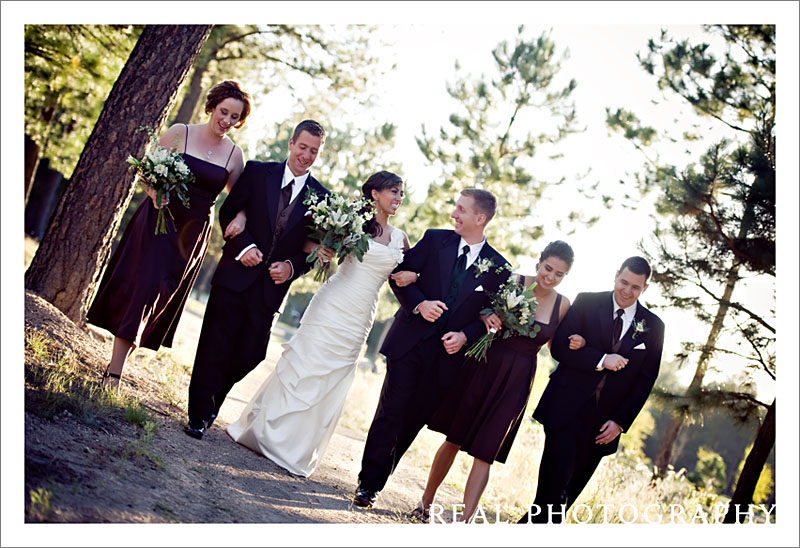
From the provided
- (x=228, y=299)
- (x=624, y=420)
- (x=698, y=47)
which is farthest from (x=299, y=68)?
(x=624, y=420)

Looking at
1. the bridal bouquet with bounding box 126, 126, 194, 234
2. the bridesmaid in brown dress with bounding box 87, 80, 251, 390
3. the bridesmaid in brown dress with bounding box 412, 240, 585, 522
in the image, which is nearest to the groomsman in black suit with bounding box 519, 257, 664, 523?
the bridesmaid in brown dress with bounding box 412, 240, 585, 522

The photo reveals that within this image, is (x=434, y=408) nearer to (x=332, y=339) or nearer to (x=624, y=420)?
(x=332, y=339)

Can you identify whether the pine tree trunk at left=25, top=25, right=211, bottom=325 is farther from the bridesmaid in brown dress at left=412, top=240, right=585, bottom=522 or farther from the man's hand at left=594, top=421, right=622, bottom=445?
the man's hand at left=594, top=421, right=622, bottom=445

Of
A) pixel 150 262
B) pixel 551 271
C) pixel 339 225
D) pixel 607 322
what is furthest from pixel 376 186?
pixel 607 322

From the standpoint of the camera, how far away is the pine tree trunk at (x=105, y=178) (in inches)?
273

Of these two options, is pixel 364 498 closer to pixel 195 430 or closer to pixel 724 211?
pixel 195 430

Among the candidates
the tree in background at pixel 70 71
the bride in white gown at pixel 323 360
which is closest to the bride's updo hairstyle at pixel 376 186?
the bride in white gown at pixel 323 360

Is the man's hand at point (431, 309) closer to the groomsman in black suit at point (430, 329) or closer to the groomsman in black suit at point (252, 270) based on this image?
the groomsman in black suit at point (430, 329)

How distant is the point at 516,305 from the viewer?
5355 mm

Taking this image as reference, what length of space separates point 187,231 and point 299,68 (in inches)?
338

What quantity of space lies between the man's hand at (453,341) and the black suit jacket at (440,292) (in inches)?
3.6

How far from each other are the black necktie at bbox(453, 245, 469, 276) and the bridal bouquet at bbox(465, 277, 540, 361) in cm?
33

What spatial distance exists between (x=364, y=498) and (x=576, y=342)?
2.02 meters

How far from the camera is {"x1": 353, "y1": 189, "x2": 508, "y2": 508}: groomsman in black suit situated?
17.8ft
